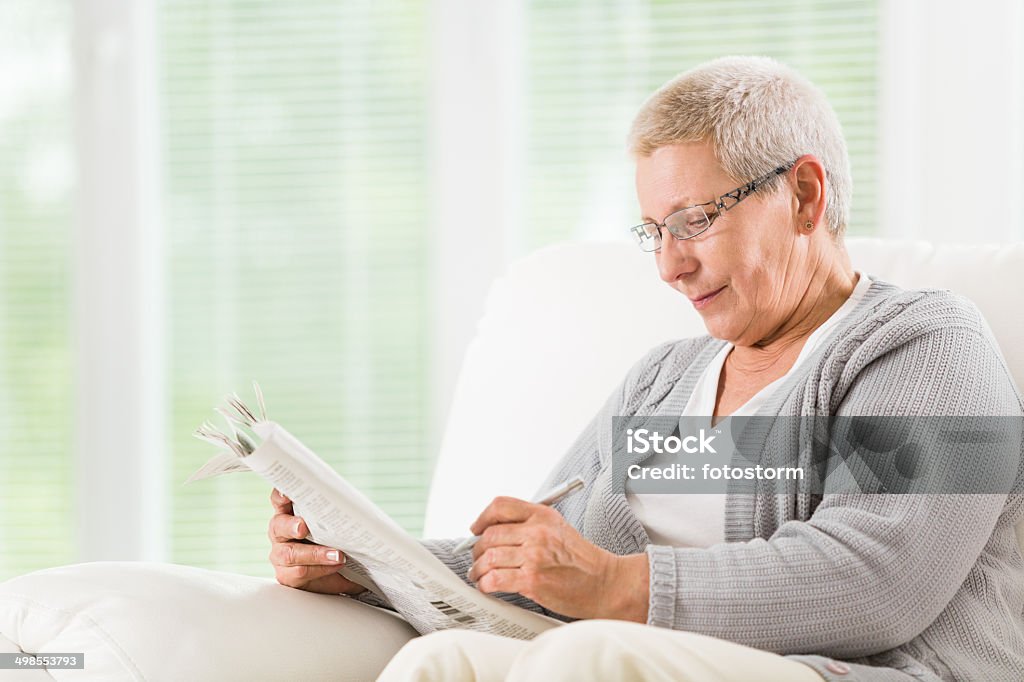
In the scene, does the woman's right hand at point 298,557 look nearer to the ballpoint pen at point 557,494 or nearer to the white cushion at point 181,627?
the white cushion at point 181,627

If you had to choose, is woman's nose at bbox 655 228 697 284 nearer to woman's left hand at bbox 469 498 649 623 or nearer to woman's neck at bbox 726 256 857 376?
woman's neck at bbox 726 256 857 376

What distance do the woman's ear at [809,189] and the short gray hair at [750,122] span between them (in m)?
0.01

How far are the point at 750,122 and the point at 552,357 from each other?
0.53 metres

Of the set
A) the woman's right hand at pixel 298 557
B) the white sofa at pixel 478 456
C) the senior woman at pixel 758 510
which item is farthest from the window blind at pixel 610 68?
the woman's right hand at pixel 298 557

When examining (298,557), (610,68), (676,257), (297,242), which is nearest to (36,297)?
(297,242)

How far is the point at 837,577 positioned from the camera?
1.02 meters

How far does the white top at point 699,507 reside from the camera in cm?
128

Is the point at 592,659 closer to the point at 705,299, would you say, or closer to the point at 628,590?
the point at 628,590

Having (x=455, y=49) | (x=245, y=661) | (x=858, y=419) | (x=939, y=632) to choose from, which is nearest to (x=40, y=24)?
(x=455, y=49)

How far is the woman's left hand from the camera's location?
3.43ft

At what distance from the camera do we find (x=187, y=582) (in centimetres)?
120

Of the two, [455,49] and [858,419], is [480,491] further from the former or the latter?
[455,49]

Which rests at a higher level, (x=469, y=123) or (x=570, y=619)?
(x=469, y=123)

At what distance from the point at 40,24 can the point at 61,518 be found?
125 cm
